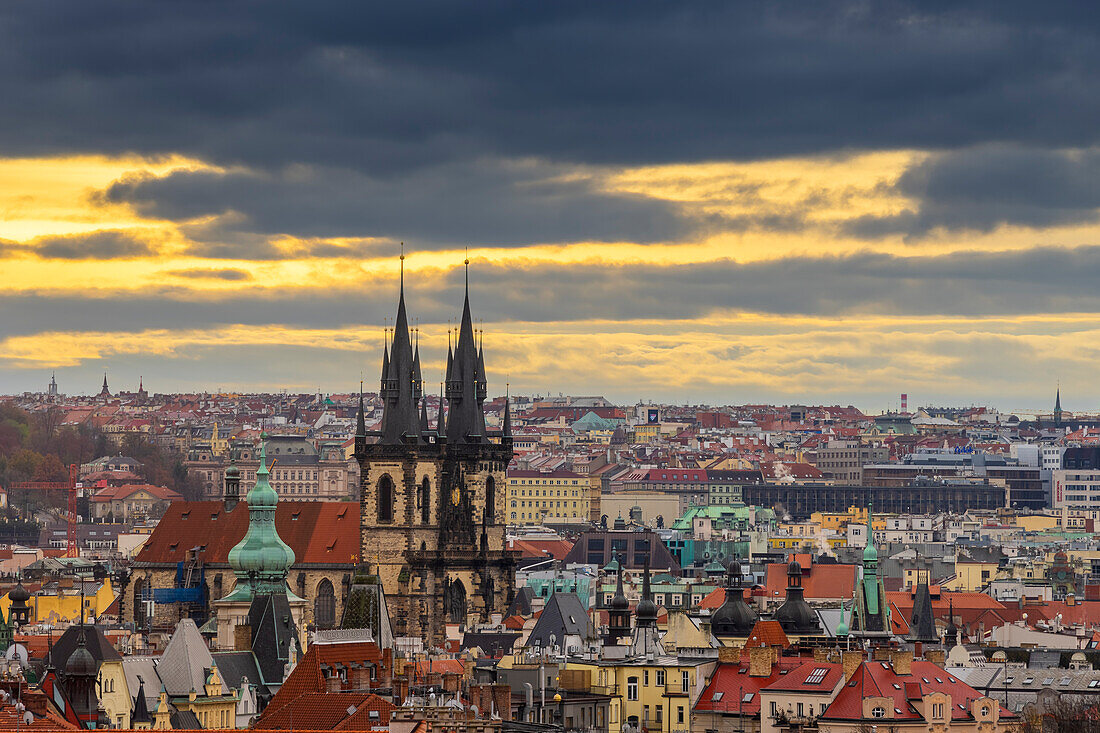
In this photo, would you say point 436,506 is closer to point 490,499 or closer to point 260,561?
point 490,499

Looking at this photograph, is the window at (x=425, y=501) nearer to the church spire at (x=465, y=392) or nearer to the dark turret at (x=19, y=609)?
the church spire at (x=465, y=392)

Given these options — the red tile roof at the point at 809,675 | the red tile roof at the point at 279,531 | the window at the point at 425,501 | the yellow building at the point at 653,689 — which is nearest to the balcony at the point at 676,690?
the yellow building at the point at 653,689

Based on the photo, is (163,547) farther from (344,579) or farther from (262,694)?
(262,694)

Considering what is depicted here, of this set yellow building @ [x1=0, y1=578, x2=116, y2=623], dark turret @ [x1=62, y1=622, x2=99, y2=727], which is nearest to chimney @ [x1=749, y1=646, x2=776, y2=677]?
dark turret @ [x1=62, y1=622, x2=99, y2=727]

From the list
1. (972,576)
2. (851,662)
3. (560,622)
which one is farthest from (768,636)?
(972,576)

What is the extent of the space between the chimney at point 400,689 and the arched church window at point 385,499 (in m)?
52.2

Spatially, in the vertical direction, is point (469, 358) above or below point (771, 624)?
above

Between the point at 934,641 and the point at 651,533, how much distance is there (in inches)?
2617

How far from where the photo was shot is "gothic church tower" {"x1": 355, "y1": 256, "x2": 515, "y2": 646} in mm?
118875

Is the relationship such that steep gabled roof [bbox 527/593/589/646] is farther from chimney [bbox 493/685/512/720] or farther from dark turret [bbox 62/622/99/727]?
dark turret [bbox 62/622/99/727]

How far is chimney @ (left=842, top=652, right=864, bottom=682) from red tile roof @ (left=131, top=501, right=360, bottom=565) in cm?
4583

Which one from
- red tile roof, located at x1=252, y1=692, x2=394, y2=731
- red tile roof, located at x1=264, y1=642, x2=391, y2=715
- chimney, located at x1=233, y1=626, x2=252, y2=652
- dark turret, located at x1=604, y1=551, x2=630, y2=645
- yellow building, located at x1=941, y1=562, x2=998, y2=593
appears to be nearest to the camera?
red tile roof, located at x1=252, y1=692, x2=394, y2=731

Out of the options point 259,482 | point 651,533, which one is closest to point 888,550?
point 651,533

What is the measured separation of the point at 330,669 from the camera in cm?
6931
